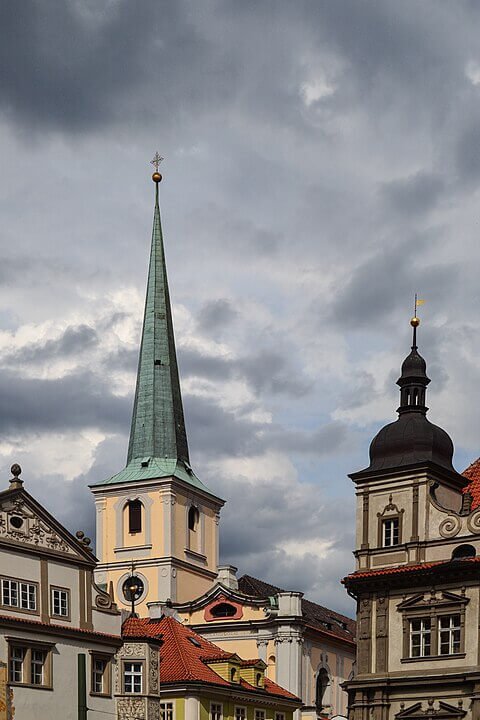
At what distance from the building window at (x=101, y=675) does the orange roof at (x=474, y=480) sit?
1687 cm

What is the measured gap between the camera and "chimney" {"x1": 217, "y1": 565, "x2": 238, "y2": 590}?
93125 mm

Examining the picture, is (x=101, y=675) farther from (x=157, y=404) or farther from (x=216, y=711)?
(x=157, y=404)

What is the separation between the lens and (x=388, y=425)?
219ft

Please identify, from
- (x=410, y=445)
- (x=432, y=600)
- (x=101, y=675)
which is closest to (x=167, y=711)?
(x=101, y=675)

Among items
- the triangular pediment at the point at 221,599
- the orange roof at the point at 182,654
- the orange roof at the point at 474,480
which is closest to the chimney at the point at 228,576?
the triangular pediment at the point at 221,599

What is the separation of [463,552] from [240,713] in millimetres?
16724

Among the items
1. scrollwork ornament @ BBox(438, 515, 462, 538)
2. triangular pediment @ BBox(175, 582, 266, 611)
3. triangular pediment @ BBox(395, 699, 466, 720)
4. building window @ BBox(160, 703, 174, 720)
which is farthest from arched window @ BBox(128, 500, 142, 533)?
triangular pediment @ BBox(395, 699, 466, 720)

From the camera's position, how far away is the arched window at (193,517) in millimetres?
99875

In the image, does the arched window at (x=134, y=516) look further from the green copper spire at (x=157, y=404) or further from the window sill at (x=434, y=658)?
the window sill at (x=434, y=658)

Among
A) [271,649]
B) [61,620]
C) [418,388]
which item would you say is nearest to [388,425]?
[418,388]

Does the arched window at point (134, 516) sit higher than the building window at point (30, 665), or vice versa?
the arched window at point (134, 516)

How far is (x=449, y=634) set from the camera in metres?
61.7

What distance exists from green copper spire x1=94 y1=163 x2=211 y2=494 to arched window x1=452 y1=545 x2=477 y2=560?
124ft

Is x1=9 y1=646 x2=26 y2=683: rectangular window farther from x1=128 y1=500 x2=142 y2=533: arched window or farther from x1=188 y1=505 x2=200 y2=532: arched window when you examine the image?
x1=188 y1=505 x2=200 y2=532: arched window
